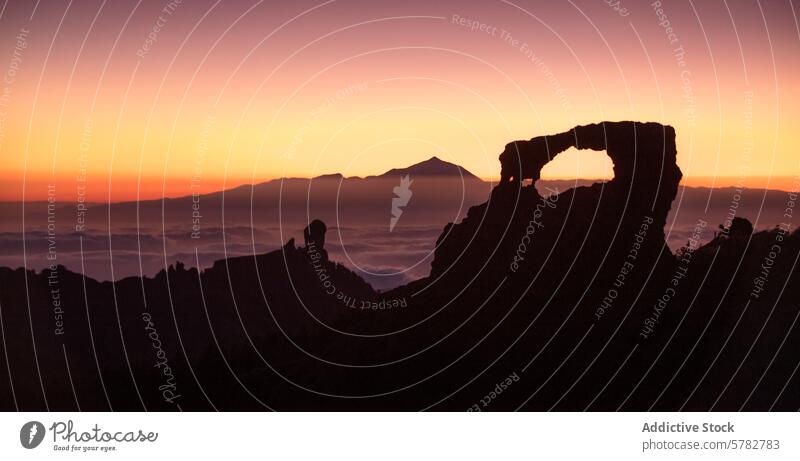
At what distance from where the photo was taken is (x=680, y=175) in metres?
21.8

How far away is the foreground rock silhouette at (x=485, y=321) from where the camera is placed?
61.4ft

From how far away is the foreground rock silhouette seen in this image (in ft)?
61.4

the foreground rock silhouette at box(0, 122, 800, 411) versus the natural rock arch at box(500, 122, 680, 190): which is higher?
the natural rock arch at box(500, 122, 680, 190)

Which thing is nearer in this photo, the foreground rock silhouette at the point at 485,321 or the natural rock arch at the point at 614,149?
the foreground rock silhouette at the point at 485,321

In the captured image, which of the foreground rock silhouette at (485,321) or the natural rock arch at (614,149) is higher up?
the natural rock arch at (614,149)

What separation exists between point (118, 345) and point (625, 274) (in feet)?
40.2

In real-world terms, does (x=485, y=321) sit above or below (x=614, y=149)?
below

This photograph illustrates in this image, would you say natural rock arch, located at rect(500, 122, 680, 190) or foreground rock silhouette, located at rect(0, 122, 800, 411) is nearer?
foreground rock silhouette, located at rect(0, 122, 800, 411)

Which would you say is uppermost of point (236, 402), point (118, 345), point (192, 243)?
point (192, 243)

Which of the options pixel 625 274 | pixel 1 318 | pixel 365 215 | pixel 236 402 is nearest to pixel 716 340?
pixel 625 274

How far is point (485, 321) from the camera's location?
21.8 metres

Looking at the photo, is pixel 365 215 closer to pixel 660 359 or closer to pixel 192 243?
pixel 192 243
